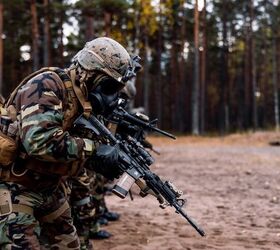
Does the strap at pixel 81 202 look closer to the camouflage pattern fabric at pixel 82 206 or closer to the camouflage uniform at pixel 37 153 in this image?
the camouflage pattern fabric at pixel 82 206

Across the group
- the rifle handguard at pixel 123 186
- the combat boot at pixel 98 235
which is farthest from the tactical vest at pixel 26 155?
the combat boot at pixel 98 235

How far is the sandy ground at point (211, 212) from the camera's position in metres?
6.11

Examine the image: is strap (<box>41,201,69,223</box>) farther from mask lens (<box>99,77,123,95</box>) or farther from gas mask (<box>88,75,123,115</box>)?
mask lens (<box>99,77,123,95</box>)

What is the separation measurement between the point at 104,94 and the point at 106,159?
516 millimetres

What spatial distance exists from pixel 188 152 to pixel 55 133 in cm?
1655

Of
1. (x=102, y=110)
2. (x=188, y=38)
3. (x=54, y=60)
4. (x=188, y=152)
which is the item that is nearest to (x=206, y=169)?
(x=188, y=152)

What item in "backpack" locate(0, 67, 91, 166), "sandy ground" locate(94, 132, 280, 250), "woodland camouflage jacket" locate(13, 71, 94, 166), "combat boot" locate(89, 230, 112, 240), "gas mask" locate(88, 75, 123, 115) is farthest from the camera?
"combat boot" locate(89, 230, 112, 240)

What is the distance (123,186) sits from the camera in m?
3.63

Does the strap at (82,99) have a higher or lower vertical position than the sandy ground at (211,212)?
higher

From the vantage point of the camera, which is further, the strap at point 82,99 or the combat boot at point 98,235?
the combat boot at point 98,235

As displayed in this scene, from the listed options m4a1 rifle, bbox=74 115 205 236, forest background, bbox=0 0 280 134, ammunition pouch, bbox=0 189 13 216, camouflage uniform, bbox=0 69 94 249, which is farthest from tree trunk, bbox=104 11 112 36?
ammunition pouch, bbox=0 189 13 216

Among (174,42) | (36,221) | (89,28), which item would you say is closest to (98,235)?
(36,221)

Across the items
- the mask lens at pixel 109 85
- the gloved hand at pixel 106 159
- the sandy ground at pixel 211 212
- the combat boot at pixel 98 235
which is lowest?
the sandy ground at pixel 211 212

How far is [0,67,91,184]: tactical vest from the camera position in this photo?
3.30 meters
